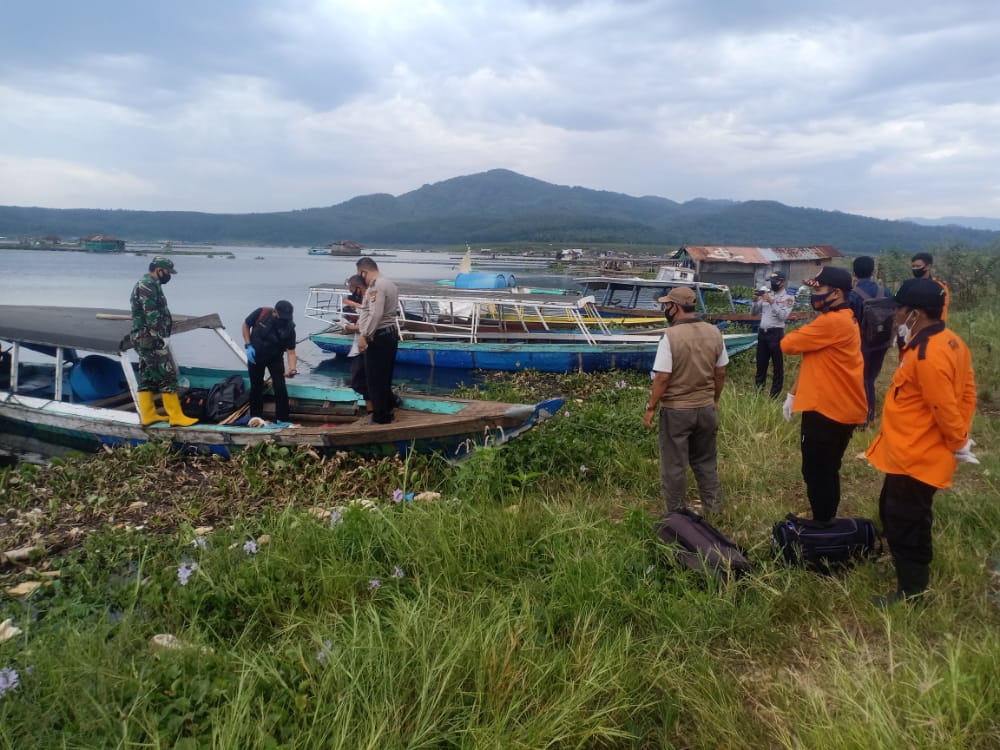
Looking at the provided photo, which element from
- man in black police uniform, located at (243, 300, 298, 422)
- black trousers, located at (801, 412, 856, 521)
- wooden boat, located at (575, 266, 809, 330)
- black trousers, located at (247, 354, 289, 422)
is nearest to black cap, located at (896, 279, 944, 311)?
black trousers, located at (801, 412, 856, 521)

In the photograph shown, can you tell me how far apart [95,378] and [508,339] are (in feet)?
29.4

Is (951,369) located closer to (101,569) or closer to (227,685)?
(227,685)

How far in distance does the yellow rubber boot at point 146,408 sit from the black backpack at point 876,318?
8334 millimetres

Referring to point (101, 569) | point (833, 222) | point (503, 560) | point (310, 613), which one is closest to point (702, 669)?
point (503, 560)

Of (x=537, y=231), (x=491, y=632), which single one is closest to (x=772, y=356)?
(x=491, y=632)

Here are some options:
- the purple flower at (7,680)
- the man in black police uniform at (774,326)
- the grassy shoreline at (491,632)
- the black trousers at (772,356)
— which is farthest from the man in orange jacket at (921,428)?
the black trousers at (772,356)

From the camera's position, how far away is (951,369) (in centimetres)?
302

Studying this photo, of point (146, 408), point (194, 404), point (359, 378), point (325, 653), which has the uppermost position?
point (359, 378)

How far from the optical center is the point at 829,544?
3711 mm

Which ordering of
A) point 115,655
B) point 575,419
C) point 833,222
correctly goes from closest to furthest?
1. point 115,655
2. point 575,419
3. point 833,222

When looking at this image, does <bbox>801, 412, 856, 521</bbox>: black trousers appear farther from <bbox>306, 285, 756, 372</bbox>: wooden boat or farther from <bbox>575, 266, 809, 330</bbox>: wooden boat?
<bbox>575, 266, 809, 330</bbox>: wooden boat

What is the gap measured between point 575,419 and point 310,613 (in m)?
4.50

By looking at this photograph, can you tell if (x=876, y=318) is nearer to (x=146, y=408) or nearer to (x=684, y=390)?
(x=684, y=390)

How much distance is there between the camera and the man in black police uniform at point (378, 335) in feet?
21.0
